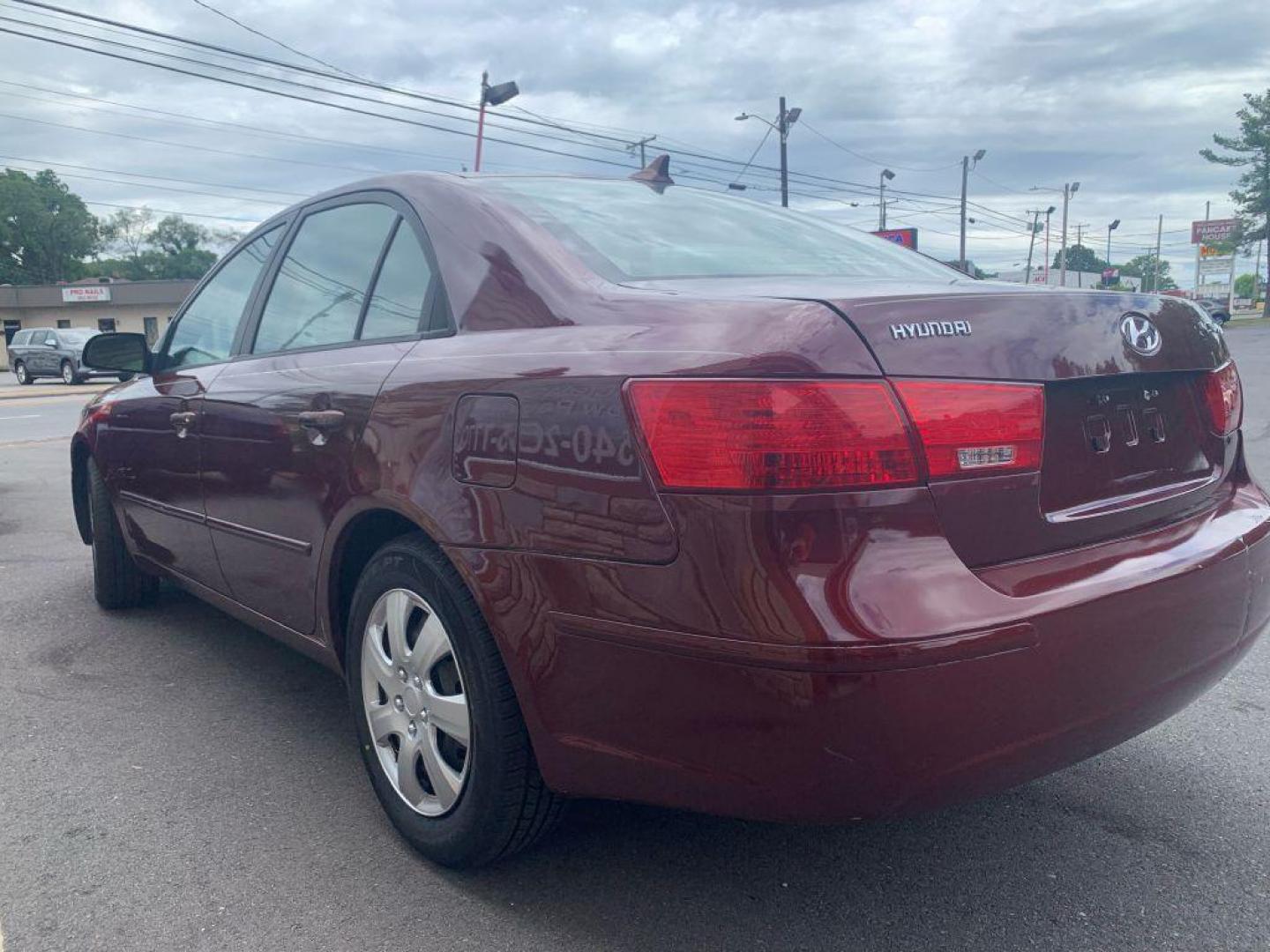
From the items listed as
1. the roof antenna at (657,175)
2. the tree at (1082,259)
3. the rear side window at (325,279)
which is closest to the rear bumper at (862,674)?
the rear side window at (325,279)

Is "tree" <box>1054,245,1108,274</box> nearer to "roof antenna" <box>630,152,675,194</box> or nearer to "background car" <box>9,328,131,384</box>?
"background car" <box>9,328,131,384</box>

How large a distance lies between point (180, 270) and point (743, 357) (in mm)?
100097

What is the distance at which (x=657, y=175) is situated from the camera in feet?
11.8

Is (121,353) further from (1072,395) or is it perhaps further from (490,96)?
(490,96)

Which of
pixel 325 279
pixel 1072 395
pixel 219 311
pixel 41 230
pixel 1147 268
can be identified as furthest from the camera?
pixel 1147 268

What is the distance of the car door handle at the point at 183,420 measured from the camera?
11.9 feet

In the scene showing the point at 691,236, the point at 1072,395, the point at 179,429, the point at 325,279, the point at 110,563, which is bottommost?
the point at 110,563

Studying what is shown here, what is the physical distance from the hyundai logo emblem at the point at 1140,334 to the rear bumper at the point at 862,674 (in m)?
0.39

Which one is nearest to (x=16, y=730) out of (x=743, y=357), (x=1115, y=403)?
(x=743, y=357)

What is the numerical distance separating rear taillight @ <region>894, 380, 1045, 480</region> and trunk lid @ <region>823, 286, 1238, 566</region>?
0.02 meters

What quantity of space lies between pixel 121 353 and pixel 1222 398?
3767mm

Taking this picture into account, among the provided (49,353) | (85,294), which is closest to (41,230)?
(85,294)

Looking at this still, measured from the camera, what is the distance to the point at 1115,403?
2.25 m

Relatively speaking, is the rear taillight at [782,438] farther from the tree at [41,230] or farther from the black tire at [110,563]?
the tree at [41,230]
